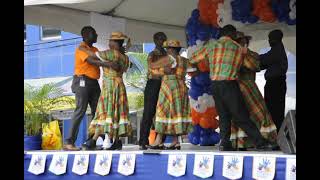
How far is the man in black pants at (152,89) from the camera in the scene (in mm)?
5891

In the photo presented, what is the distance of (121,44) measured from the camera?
6.06m

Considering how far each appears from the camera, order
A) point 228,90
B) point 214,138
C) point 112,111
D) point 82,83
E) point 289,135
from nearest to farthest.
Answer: point 289,135 → point 228,90 → point 112,111 → point 82,83 → point 214,138

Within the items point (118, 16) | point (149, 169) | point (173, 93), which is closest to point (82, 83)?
point (173, 93)

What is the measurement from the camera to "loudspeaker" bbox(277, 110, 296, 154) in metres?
4.28

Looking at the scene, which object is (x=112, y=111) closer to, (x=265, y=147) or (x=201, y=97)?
(x=201, y=97)

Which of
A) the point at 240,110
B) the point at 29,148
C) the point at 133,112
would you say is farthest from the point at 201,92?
the point at 133,112

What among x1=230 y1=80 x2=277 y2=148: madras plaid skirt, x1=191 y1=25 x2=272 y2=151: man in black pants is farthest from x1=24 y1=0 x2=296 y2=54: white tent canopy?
x1=191 y1=25 x2=272 y2=151: man in black pants

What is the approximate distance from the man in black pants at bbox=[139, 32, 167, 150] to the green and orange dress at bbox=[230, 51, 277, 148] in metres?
0.97

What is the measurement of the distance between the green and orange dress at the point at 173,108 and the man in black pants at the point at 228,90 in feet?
1.88

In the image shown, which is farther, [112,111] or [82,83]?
[82,83]

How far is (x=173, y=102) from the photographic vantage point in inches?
224

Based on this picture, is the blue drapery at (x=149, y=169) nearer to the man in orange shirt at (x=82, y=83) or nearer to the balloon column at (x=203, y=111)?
the man in orange shirt at (x=82, y=83)

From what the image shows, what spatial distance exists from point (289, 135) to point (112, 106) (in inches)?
87.1

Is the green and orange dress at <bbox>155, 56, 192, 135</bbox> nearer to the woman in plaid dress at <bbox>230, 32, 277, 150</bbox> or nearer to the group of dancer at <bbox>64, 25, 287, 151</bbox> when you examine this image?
the group of dancer at <bbox>64, 25, 287, 151</bbox>
